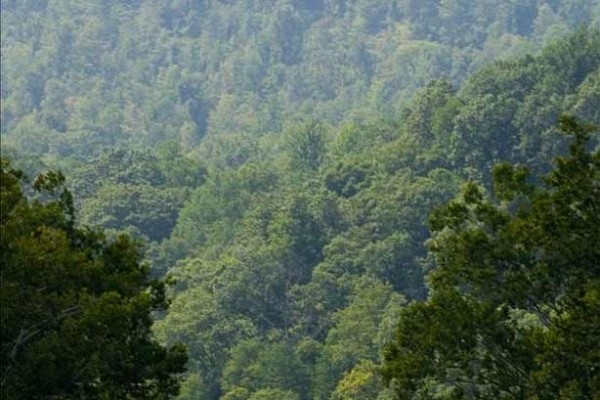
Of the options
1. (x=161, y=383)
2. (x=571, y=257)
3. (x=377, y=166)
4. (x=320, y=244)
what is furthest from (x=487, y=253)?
(x=377, y=166)

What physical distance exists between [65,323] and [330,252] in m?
58.0

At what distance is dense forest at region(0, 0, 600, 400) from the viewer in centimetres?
1872

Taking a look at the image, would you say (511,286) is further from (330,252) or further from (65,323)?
(330,252)

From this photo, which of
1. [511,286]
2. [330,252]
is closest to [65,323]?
[511,286]

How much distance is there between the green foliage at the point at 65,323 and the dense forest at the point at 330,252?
0.03m

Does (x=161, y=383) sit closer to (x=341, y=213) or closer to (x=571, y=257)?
(x=571, y=257)

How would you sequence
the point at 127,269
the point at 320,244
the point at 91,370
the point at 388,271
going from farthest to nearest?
the point at 320,244 < the point at 388,271 < the point at 127,269 < the point at 91,370

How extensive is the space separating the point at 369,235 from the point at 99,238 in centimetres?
5682

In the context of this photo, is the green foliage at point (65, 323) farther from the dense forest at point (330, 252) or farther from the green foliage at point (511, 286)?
the green foliage at point (511, 286)

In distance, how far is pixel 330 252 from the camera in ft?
250

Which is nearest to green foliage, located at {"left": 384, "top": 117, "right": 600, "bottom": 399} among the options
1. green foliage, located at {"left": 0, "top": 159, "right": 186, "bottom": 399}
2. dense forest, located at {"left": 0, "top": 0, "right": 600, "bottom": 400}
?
dense forest, located at {"left": 0, "top": 0, "right": 600, "bottom": 400}

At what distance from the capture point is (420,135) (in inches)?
3504

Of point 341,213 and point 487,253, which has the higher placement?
point 487,253

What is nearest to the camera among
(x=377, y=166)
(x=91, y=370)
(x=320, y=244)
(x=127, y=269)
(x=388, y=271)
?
(x=91, y=370)
